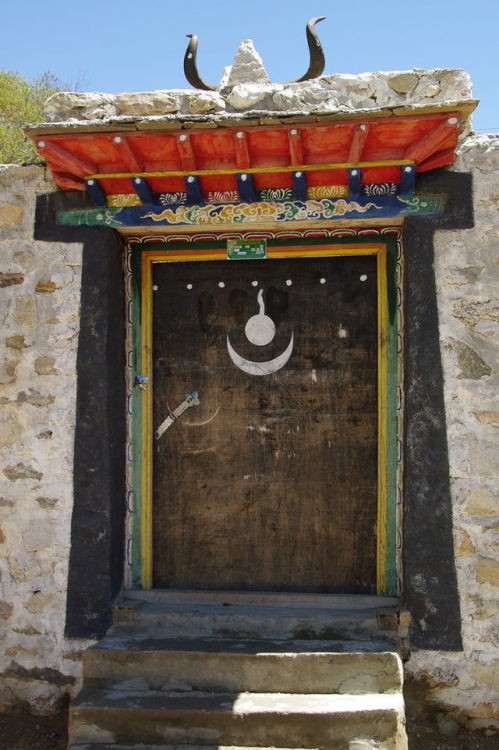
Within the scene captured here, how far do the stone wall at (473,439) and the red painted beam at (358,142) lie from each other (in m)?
0.54

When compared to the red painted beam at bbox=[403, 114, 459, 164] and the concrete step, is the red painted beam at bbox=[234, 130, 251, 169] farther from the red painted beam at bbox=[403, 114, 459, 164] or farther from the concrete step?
the concrete step

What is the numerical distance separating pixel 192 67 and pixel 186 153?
841 millimetres

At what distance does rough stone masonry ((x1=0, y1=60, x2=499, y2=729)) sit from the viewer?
11.6ft

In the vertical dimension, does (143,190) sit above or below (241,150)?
below

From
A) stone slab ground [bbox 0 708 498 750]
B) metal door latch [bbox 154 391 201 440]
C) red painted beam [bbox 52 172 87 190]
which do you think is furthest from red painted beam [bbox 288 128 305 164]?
stone slab ground [bbox 0 708 498 750]

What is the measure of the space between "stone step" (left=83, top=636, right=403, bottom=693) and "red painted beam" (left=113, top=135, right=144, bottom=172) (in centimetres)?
237

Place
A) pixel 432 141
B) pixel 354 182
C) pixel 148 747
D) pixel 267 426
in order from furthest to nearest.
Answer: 1. pixel 267 426
2. pixel 354 182
3. pixel 432 141
4. pixel 148 747

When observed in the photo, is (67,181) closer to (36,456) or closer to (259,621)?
(36,456)

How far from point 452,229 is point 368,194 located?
0.46 meters

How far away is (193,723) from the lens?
123 inches

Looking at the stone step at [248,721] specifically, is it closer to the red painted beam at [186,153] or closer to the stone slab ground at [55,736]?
the stone slab ground at [55,736]

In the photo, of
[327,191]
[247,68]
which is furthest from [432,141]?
[247,68]

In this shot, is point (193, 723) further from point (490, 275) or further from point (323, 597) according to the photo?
point (490, 275)

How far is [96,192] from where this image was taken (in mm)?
3711
